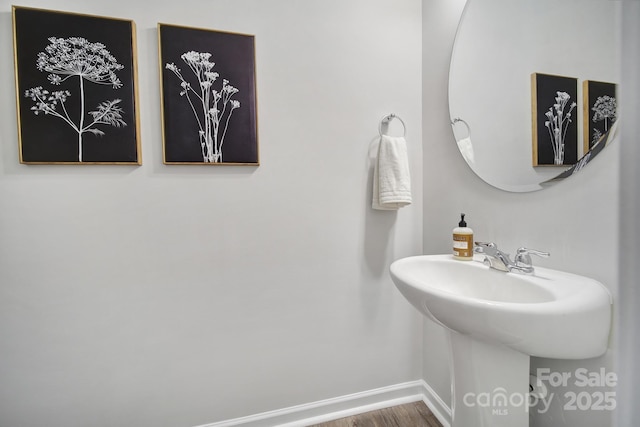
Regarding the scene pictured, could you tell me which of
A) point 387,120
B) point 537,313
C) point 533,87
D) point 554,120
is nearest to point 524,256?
point 537,313

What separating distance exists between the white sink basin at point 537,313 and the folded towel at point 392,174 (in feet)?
1.64

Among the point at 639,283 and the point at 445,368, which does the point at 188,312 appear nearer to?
the point at 445,368

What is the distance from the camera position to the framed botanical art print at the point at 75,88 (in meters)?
1.04

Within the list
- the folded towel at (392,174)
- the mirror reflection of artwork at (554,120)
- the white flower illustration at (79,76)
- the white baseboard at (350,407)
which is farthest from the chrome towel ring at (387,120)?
the white baseboard at (350,407)

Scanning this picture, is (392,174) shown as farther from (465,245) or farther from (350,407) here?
(350,407)

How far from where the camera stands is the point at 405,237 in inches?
58.7

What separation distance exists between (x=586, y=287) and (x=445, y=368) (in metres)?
0.85

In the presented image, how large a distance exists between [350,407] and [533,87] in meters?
1.61

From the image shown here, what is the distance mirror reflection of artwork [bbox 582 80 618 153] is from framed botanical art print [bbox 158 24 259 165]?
1148 mm

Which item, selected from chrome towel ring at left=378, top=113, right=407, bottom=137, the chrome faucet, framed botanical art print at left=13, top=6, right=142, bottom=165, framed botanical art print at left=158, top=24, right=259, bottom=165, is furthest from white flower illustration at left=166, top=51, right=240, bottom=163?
the chrome faucet

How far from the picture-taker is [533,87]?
3.11ft

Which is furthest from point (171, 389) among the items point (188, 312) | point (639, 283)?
point (639, 283)

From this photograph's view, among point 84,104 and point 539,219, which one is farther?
point 84,104

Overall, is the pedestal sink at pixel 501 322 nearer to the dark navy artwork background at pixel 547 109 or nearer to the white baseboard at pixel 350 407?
the dark navy artwork background at pixel 547 109
